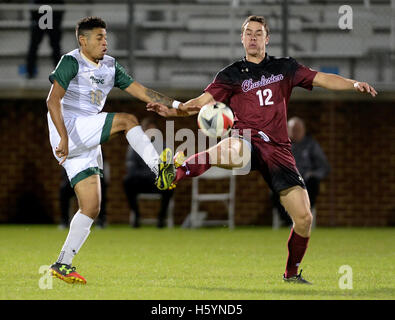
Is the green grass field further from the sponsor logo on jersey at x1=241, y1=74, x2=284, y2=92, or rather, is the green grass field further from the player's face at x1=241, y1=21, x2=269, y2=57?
the player's face at x1=241, y1=21, x2=269, y2=57

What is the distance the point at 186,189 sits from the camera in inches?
604

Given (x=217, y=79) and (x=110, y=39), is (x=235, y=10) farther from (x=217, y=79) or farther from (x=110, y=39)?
(x=217, y=79)

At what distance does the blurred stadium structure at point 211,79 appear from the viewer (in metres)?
14.8

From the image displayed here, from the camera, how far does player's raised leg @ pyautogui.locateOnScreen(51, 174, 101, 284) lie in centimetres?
682

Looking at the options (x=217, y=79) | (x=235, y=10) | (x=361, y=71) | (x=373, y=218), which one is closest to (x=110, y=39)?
(x=235, y=10)

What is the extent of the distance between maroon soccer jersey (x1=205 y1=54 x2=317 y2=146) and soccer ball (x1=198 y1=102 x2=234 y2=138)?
0.48ft

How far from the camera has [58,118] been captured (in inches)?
258

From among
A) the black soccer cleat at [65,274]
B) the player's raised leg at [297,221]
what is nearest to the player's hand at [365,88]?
the player's raised leg at [297,221]

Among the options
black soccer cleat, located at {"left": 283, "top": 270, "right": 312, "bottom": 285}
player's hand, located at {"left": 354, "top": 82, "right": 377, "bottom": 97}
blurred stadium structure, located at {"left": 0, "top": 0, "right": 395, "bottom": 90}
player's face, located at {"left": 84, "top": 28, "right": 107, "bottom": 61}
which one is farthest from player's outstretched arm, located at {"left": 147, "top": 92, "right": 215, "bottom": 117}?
blurred stadium structure, located at {"left": 0, "top": 0, "right": 395, "bottom": 90}

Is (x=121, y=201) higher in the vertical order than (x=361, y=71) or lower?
lower

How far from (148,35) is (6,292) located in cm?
1096

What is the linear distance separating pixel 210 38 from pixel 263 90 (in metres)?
9.06

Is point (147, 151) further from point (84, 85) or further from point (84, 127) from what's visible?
point (84, 85)

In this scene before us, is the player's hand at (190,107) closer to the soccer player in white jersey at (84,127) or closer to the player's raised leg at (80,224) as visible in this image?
the soccer player in white jersey at (84,127)
